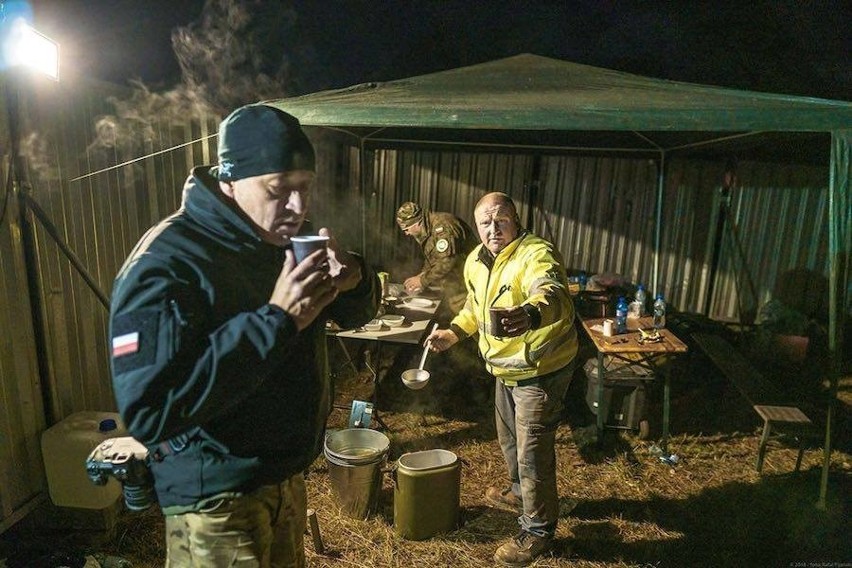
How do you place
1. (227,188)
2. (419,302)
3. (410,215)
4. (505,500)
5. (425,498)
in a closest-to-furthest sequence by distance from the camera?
(227,188) < (425,498) < (505,500) < (419,302) < (410,215)

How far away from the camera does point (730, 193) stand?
823 cm

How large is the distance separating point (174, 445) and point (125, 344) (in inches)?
20.0

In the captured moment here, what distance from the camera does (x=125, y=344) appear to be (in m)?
1.45

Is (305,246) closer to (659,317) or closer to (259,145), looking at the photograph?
(259,145)

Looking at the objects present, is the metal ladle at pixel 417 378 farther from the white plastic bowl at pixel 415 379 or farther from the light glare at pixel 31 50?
the light glare at pixel 31 50

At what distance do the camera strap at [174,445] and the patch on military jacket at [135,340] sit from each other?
0.39 metres

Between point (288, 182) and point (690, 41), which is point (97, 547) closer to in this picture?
point (288, 182)

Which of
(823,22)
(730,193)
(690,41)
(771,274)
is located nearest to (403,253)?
(730,193)

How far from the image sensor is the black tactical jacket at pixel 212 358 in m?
1.45

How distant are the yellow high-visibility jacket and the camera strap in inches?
77.1

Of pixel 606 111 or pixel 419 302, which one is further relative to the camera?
pixel 419 302

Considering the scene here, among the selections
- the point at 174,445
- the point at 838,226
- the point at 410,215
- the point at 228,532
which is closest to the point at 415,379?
the point at 228,532

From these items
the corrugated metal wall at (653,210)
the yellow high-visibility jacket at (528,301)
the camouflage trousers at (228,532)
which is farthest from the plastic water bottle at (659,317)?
the camouflage trousers at (228,532)

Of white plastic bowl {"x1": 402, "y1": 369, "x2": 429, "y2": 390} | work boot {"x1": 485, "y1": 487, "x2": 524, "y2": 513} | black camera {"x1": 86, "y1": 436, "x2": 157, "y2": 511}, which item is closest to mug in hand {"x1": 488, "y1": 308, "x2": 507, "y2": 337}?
white plastic bowl {"x1": 402, "y1": 369, "x2": 429, "y2": 390}
